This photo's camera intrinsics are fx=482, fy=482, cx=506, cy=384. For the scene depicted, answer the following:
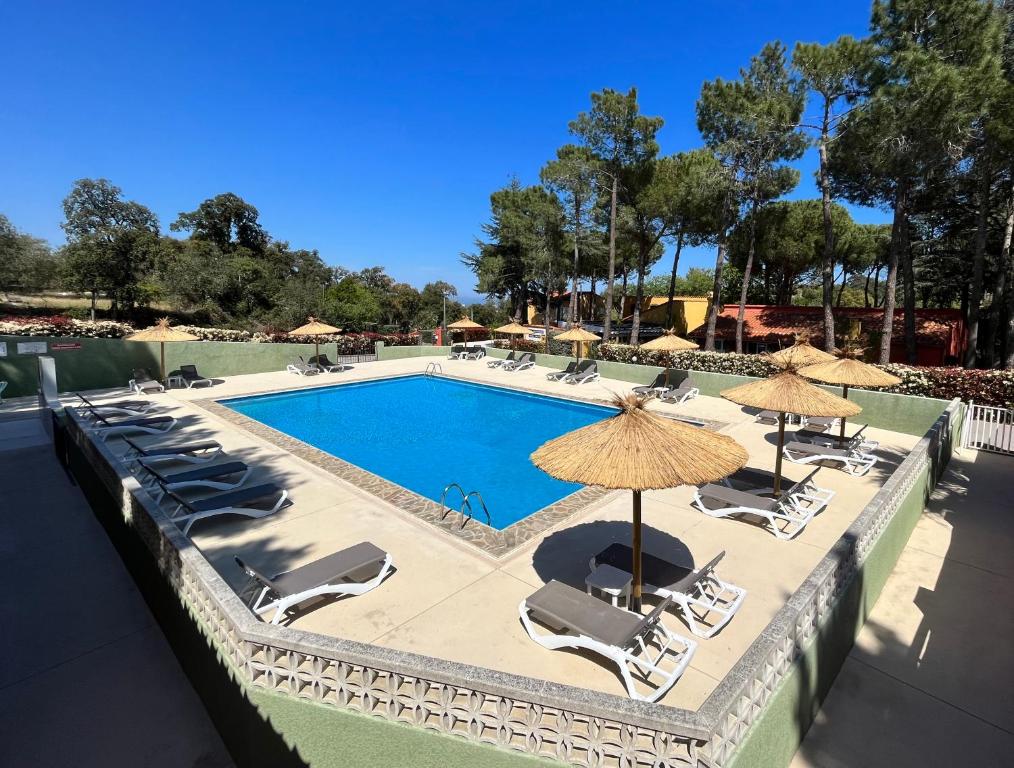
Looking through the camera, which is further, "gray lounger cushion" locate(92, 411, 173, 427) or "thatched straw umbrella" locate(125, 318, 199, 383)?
"thatched straw umbrella" locate(125, 318, 199, 383)

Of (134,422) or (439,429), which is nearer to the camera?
(134,422)

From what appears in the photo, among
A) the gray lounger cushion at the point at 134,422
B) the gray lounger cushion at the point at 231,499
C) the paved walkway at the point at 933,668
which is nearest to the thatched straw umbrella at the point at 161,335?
the gray lounger cushion at the point at 134,422

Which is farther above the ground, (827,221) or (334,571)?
(827,221)

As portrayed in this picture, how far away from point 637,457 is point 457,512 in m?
3.88

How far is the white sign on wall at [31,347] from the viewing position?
1469 centimetres

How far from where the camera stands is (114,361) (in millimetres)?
16219

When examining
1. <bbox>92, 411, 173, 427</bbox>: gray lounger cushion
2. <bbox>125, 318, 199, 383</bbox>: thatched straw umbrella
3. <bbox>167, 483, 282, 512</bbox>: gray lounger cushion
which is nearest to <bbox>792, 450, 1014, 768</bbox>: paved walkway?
<bbox>167, 483, 282, 512</bbox>: gray lounger cushion

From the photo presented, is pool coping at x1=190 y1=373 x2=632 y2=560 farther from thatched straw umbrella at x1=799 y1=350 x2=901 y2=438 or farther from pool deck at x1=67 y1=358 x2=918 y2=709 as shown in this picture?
thatched straw umbrella at x1=799 y1=350 x2=901 y2=438

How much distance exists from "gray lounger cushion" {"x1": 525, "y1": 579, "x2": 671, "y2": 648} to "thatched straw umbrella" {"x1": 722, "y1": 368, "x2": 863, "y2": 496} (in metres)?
3.86

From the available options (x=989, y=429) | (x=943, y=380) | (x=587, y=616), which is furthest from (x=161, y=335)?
(x=943, y=380)

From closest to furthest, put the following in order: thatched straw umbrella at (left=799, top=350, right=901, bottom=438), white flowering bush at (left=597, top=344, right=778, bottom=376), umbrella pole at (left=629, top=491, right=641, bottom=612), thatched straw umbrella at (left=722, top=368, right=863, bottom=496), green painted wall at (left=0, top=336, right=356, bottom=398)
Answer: umbrella pole at (left=629, top=491, right=641, bottom=612) → thatched straw umbrella at (left=722, top=368, right=863, bottom=496) → thatched straw umbrella at (left=799, top=350, right=901, bottom=438) → green painted wall at (left=0, top=336, right=356, bottom=398) → white flowering bush at (left=597, top=344, right=778, bottom=376)

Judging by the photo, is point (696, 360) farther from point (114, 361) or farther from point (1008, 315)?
point (114, 361)

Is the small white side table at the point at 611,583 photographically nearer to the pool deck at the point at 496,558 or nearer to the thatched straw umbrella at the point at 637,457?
the thatched straw umbrella at the point at 637,457

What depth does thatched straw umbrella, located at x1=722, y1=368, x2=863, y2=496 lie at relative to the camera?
6895 mm
